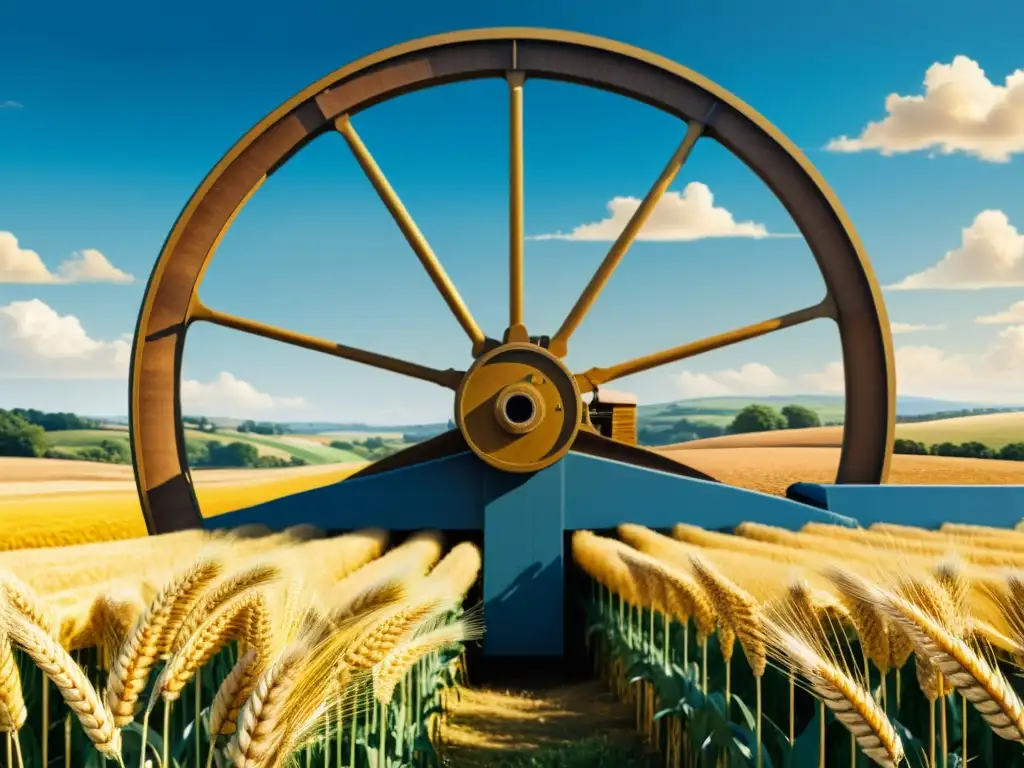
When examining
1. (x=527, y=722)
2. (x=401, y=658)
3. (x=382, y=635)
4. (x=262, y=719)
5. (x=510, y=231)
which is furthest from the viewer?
(x=510, y=231)

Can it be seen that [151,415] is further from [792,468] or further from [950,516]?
[792,468]

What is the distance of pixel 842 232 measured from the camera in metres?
6.22

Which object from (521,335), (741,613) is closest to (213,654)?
(741,613)

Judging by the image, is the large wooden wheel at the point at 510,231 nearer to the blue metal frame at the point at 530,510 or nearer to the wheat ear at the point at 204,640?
the blue metal frame at the point at 530,510

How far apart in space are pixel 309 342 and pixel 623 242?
222cm

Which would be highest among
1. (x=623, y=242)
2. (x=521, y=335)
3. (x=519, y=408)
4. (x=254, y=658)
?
(x=623, y=242)

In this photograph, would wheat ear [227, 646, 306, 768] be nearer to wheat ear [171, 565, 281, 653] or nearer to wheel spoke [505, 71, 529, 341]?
wheat ear [171, 565, 281, 653]

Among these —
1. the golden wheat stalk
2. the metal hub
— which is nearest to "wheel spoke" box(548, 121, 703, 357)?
the metal hub

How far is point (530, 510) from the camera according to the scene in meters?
5.27

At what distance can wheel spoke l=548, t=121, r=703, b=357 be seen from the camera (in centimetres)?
603

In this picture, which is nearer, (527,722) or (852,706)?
(852,706)

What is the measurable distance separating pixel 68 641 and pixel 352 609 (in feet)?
2.53

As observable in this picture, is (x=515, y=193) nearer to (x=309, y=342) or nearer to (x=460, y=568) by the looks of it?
(x=309, y=342)

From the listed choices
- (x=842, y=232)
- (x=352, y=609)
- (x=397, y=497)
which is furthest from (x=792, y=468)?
(x=352, y=609)
